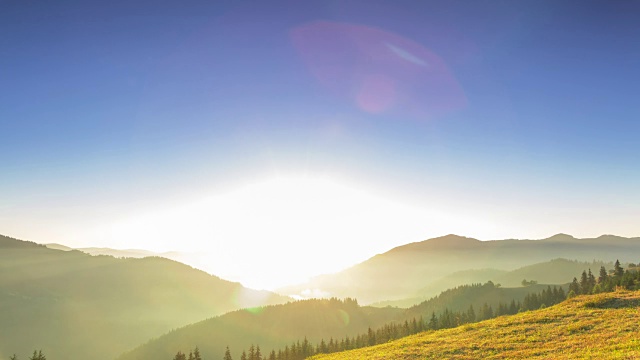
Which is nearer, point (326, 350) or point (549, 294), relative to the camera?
point (326, 350)

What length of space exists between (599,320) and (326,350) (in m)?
121

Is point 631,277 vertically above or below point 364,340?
above

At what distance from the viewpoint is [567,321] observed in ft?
162

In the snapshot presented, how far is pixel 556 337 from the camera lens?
42.7m

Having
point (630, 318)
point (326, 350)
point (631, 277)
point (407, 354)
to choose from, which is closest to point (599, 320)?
point (630, 318)

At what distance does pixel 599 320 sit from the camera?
151 ft

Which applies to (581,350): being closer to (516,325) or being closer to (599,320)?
(599,320)

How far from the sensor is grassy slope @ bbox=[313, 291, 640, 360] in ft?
115

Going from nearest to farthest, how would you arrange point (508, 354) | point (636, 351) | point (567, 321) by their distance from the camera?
point (636, 351) < point (508, 354) < point (567, 321)

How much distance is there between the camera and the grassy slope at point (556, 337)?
1379 inches

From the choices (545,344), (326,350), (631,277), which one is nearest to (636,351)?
(545,344)

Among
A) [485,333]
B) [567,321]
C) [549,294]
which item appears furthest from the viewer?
[549,294]

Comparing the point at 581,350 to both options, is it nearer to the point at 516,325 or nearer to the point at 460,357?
the point at 460,357

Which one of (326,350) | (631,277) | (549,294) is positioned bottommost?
(326,350)
